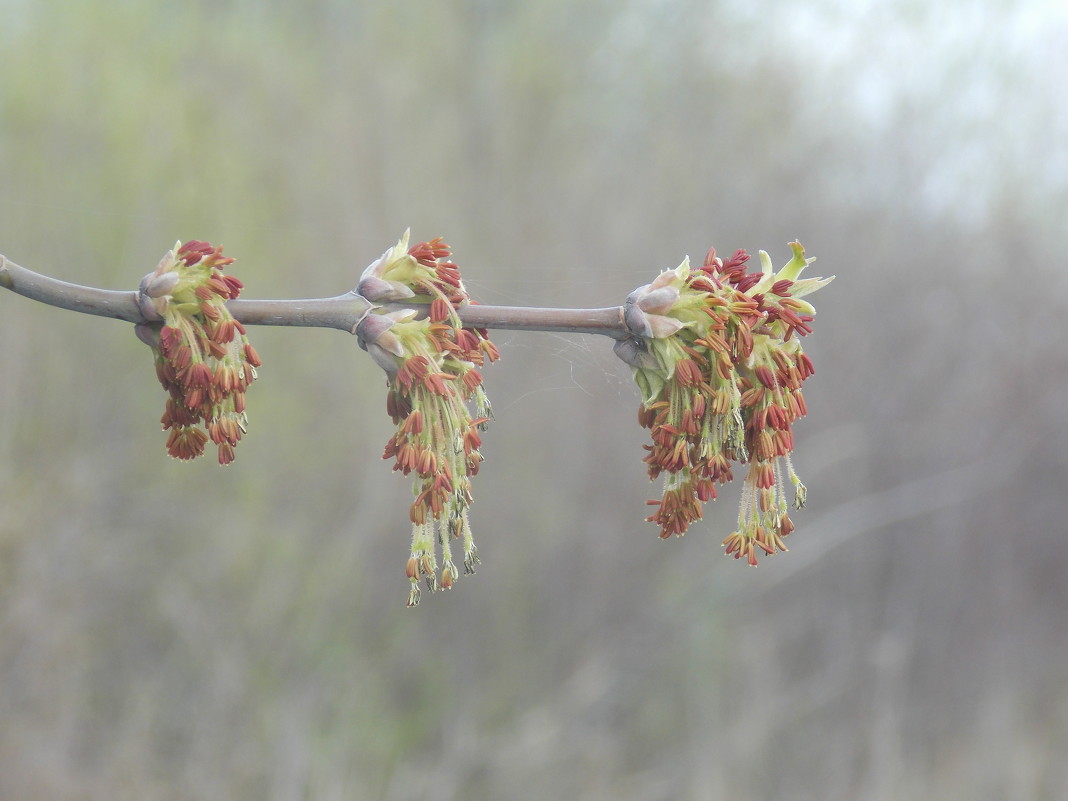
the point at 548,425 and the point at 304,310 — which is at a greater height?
the point at 548,425

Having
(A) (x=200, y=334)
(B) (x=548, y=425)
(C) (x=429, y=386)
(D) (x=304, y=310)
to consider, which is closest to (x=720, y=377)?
(C) (x=429, y=386)

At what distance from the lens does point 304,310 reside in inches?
47.2

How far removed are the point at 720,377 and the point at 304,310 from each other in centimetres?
56

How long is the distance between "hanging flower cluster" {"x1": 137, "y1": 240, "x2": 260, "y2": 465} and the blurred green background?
4.81 m

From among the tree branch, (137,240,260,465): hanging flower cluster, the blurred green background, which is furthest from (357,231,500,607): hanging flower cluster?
the blurred green background

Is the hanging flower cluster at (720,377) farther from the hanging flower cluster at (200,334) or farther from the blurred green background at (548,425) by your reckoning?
the blurred green background at (548,425)

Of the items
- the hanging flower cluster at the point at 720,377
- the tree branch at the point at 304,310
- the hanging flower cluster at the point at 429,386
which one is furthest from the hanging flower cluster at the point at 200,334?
the hanging flower cluster at the point at 720,377

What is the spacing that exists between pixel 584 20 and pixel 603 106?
0.69 m

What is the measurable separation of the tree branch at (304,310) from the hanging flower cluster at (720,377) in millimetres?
75

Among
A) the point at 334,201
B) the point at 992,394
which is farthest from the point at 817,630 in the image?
the point at 334,201

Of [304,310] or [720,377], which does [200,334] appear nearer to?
[304,310]

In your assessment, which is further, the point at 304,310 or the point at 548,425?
the point at 548,425

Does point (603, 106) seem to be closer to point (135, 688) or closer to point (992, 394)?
point (992, 394)

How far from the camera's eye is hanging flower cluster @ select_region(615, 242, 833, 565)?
1.27 m
